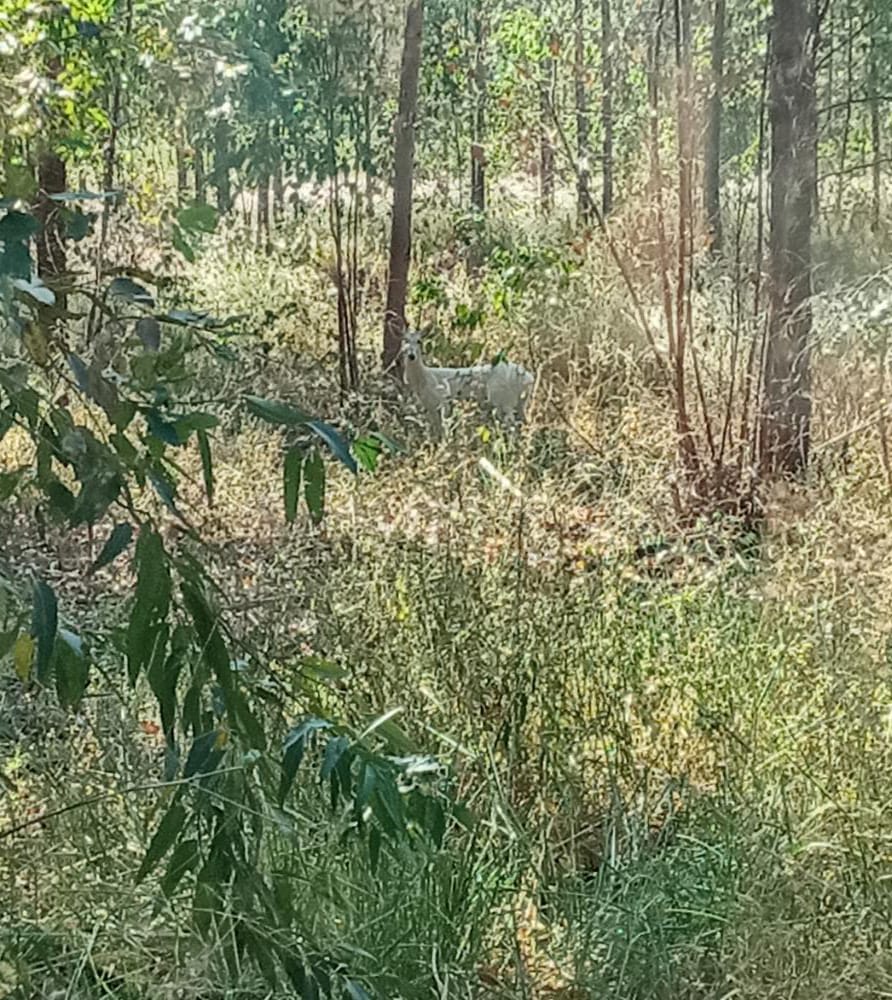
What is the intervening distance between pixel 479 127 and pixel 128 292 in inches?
207

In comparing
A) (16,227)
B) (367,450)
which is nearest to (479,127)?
(367,450)

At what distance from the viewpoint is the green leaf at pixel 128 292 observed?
2.37ft

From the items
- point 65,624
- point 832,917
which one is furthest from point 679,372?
point 65,624

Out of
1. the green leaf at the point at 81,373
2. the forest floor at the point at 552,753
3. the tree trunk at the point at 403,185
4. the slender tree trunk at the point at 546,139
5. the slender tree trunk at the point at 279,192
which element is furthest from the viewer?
the slender tree trunk at the point at 279,192

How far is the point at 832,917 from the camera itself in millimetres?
1354

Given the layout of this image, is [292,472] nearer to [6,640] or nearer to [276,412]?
[276,412]

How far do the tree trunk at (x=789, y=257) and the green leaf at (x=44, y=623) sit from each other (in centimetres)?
260

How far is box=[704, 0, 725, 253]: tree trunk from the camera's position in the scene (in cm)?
316

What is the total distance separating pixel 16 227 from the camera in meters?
0.58

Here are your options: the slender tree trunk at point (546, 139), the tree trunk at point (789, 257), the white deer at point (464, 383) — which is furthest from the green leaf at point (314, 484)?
the white deer at point (464, 383)

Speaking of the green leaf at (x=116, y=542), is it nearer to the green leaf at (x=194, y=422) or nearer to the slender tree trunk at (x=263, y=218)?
the green leaf at (x=194, y=422)

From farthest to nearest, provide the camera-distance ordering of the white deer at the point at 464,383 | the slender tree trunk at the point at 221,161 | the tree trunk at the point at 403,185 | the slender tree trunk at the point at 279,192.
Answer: the slender tree trunk at the point at 279,192 < the slender tree trunk at the point at 221,161 < the tree trunk at the point at 403,185 < the white deer at the point at 464,383

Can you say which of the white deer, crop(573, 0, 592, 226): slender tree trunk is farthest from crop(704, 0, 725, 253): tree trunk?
the white deer

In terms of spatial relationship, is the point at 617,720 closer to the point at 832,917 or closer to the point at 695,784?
the point at 695,784
